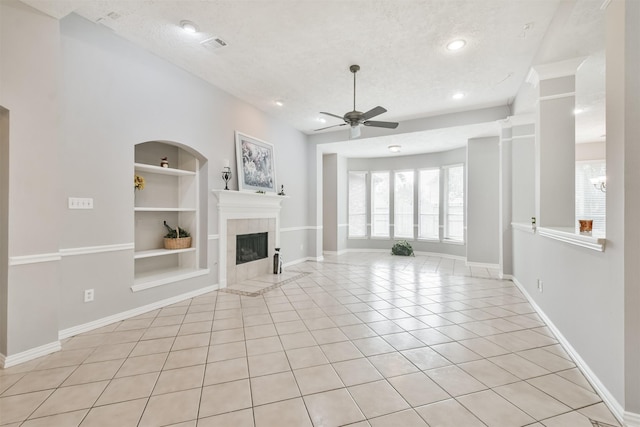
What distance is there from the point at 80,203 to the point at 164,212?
1.37 m

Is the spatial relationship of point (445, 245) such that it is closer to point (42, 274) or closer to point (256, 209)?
point (256, 209)

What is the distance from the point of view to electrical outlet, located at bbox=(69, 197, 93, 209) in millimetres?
2885

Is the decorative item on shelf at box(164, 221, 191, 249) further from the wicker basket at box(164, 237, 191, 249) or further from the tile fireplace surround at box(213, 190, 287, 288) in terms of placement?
the tile fireplace surround at box(213, 190, 287, 288)

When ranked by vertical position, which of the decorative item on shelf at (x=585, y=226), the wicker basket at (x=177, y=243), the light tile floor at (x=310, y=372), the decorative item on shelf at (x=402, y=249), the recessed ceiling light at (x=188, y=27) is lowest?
the light tile floor at (x=310, y=372)

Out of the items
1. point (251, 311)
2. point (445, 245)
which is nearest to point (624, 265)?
point (251, 311)

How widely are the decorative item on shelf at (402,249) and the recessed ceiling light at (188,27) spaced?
6884 mm

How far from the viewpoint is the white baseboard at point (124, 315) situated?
2.87m

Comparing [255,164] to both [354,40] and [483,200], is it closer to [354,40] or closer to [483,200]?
[354,40]

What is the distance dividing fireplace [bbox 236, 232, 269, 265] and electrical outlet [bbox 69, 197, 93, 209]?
232 centimetres

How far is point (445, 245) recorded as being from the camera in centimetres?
794

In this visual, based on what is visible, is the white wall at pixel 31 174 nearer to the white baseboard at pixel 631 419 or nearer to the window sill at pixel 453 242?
the white baseboard at pixel 631 419

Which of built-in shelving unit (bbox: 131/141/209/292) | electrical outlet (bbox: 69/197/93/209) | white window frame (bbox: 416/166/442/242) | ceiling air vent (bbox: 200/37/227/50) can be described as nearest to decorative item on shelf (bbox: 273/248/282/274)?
built-in shelving unit (bbox: 131/141/209/292)

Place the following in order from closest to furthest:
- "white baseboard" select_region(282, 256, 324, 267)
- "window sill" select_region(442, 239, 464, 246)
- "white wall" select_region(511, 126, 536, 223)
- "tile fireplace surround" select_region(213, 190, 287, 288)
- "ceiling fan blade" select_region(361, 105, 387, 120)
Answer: "ceiling fan blade" select_region(361, 105, 387, 120) < "tile fireplace surround" select_region(213, 190, 287, 288) < "white wall" select_region(511, 126, 536, 223) < "white baseboard" select_region(282, 256, 324, 267) < "window sill" select_region(442, 239, 464, 246)

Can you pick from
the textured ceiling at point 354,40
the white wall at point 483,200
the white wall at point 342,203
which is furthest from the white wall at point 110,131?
the white wall at point 483,200
